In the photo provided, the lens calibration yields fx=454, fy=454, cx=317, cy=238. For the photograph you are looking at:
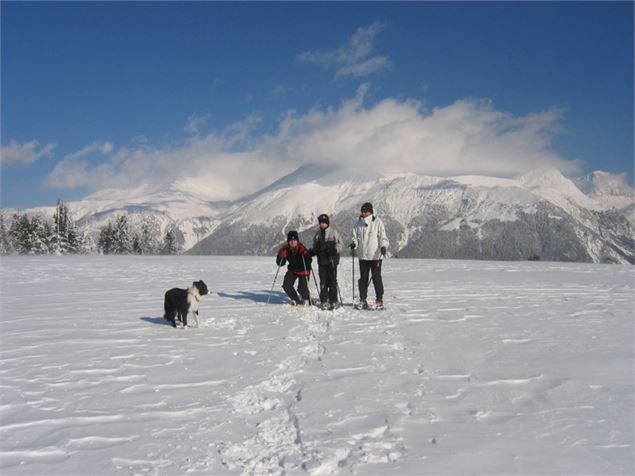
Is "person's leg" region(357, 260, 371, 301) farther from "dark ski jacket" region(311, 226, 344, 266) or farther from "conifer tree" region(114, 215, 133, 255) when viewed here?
"conifer tree" region(114, 215, 133, 255)

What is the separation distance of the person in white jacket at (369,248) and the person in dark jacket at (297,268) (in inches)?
55.7

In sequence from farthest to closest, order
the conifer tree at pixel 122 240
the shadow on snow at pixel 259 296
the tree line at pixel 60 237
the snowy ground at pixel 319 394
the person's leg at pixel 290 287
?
the conifer tree at pixel 122 240 < the tree line at pixel 60 237 < the shadow on snow at pixel 259 296 < the person's leg at pixel 290 287 < the snowy ground at pixel 319 394

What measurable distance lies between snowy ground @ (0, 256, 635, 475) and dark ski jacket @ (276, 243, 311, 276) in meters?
1.84

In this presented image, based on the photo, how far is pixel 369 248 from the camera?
11.2 m

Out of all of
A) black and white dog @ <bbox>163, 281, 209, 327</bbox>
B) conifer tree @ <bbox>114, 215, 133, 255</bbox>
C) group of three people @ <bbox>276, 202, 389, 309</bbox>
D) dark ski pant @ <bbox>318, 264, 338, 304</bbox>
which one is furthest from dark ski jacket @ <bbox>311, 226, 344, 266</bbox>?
conifer tree @ <bbox>114, 215, 133, 255</bbox>

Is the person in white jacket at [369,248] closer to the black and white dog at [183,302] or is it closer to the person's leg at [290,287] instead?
the person's leg at [290,287]

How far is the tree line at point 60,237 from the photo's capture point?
224ft

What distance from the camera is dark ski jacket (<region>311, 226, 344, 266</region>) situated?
37.4 feet

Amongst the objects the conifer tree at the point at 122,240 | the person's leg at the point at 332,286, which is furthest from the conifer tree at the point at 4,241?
the person's leg at the point at 332,286

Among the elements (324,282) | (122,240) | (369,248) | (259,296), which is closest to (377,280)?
(369,248)

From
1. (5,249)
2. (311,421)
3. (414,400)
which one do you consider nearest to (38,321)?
(311,421)

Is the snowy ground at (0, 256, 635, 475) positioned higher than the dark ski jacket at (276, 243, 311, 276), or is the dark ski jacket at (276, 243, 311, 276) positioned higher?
the dark ski jacket at (276, 243, 311, 276)

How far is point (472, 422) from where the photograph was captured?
175 inches

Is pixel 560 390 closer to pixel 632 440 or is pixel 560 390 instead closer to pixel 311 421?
pixel 632 440
